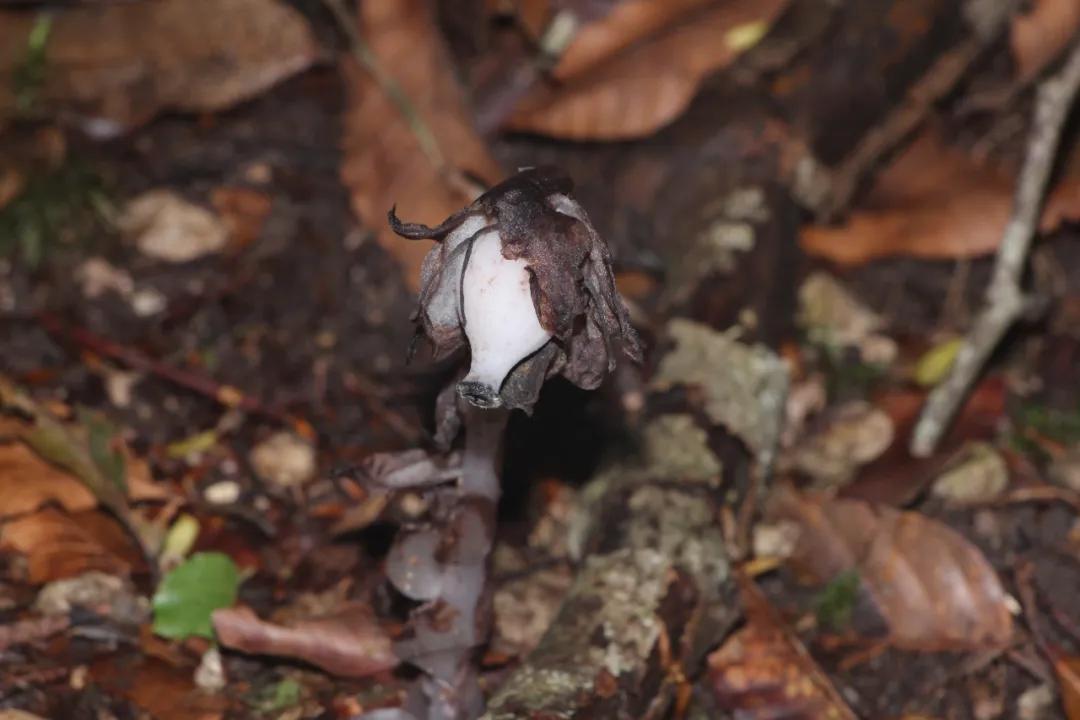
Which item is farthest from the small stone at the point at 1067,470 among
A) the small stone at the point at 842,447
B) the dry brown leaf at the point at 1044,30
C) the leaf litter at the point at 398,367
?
the dry brown leaf at the point at 1044,30

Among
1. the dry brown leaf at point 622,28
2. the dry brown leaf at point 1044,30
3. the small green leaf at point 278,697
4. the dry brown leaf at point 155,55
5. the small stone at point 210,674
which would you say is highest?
the dry brown leaf at point 155,55

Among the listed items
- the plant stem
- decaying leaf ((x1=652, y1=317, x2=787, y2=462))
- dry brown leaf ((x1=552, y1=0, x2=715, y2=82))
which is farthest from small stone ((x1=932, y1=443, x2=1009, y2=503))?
dry brown leaf ((x1=552, y1=0, x2=715, y2=82))

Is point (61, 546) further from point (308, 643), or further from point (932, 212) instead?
point (932, 212)

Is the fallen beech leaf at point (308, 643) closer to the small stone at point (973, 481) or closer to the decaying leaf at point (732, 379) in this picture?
the decaying leaf at point (732, 379)

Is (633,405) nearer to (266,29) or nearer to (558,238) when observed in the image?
(558,238)

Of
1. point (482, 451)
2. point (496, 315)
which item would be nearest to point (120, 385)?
point (482, 451)

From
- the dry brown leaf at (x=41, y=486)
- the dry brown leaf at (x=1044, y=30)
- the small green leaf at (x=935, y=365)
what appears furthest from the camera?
the dry brown leaf at (x=1044, y=30)
